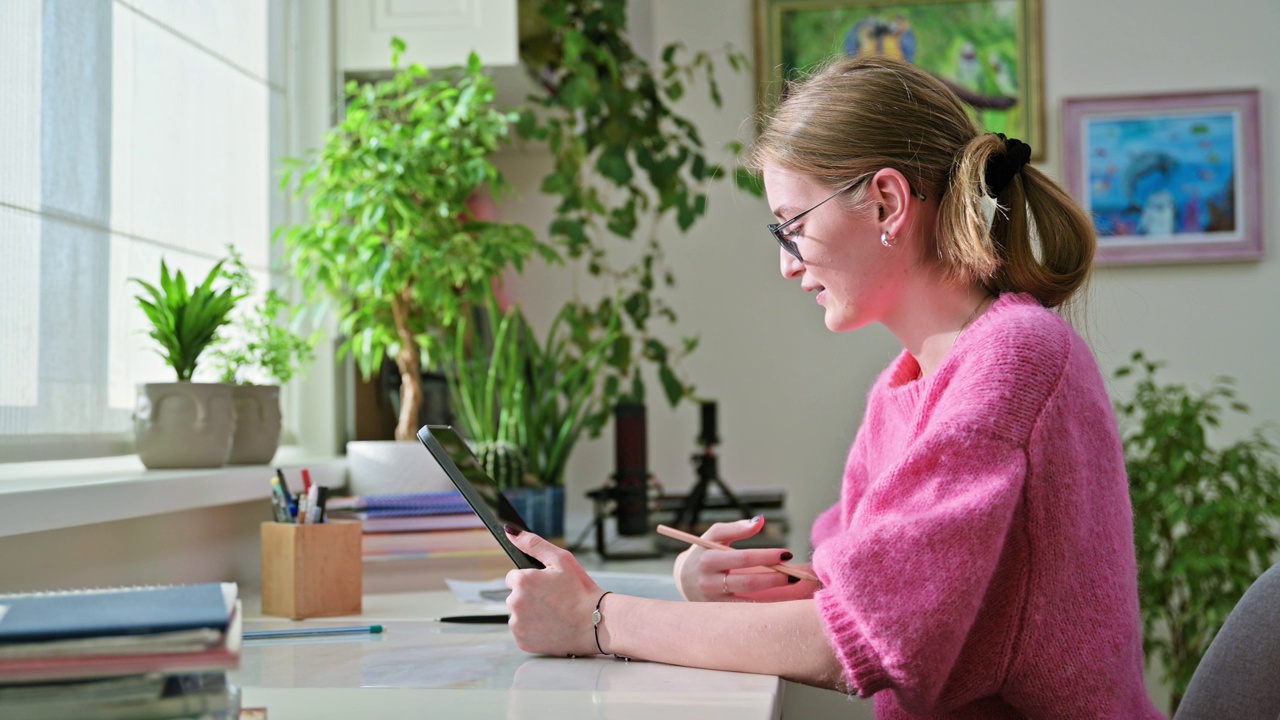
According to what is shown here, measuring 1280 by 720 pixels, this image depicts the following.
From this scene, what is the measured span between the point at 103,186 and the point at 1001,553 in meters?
1.10

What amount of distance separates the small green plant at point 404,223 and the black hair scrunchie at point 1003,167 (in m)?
0.86

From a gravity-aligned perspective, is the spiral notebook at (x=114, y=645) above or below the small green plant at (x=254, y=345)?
below

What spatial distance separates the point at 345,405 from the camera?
1.98 m

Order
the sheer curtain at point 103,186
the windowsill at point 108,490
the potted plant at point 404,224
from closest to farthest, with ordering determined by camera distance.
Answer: the windowsill at point 108,490 < the sheer curtain at point 103,186 < the potted plant at point 404,224

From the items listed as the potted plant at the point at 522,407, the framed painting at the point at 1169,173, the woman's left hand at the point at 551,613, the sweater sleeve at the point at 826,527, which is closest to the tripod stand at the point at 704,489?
the potted plant at the point at 522,407

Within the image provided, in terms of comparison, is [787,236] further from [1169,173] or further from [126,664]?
[1169,173]

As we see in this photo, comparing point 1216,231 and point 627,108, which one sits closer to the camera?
point 627,108

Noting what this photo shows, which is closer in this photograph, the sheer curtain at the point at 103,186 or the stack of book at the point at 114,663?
the stack of book at the point at 114,663

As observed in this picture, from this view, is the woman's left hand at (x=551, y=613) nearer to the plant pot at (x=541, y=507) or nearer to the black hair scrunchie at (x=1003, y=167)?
the black hair scrunchie at (x=1003, y=167)

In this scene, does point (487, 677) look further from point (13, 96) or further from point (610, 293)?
point (610, 293)

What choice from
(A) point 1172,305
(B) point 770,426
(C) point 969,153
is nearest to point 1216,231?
(A) point 1172,305

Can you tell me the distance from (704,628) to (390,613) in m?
0.49

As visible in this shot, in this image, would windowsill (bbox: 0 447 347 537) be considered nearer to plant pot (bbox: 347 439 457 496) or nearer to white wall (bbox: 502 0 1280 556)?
plant pot (bbox: 347 439 457 496)

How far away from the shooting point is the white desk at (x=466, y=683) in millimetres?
784
